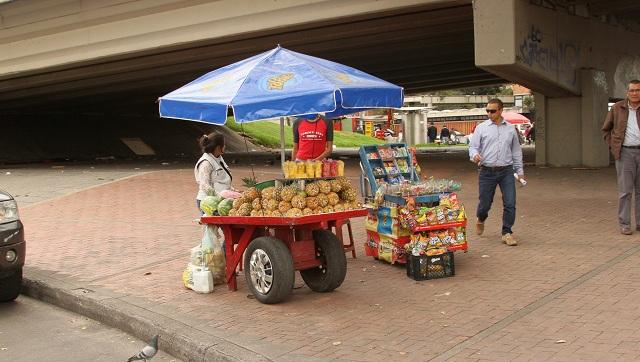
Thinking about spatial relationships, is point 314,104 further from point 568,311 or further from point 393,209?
point 568,311

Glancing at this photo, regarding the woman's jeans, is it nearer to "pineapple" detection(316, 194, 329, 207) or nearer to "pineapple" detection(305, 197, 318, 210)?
"pineapple" detection(316, 194, 329, 207)

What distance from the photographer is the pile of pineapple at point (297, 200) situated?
6102 mm

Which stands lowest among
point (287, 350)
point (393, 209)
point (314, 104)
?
point (287, 350)

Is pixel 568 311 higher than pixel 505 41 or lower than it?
lower

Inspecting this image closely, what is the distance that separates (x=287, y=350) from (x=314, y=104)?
6.93 ft

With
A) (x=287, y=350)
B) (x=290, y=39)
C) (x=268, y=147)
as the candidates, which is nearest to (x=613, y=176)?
(x=290, y=39)

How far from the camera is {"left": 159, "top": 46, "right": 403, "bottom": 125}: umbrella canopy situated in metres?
5.80

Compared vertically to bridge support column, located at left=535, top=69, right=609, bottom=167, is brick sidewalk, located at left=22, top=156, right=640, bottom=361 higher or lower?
lower

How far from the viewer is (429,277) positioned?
673 centimetres

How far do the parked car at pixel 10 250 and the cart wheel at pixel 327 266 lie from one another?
2.81 m

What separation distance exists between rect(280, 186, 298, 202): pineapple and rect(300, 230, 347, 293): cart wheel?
63 cm

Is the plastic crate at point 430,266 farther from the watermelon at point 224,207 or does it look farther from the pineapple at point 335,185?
the watermelon at point 224,207

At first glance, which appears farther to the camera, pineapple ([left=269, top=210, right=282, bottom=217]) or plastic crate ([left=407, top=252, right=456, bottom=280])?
plastic crate ([left=407, top=252, right=456, bottom=280])

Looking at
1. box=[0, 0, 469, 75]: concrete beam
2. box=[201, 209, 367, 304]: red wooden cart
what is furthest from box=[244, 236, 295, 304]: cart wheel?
box=[0, 0, 469, 75]: concrete beam
